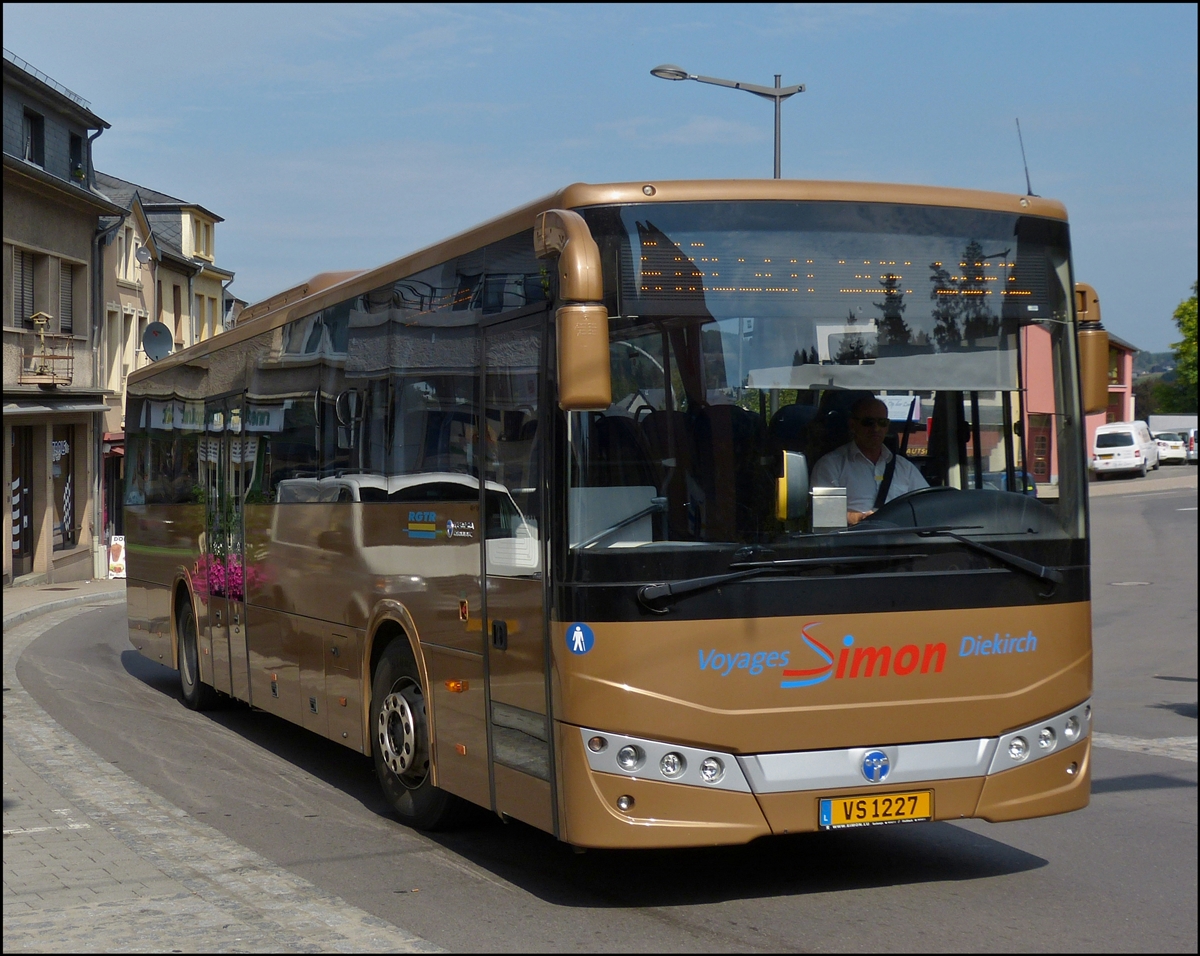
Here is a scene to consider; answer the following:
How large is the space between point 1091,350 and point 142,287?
4052 centimetres

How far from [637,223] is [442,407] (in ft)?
6.21

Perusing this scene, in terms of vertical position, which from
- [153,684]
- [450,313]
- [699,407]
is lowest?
[153,684]

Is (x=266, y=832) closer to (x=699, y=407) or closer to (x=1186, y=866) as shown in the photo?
(x=699, y=407)

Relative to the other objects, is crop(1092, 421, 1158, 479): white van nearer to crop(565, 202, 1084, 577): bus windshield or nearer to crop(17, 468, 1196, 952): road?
crop(17, 468, 1196, 952): road

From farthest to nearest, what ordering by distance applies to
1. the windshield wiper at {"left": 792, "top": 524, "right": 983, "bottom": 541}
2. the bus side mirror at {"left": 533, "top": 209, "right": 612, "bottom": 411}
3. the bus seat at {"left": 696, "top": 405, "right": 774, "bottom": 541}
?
the windshield wiper at {"left": 792, "top": 524, "right": 983, "bottom": 541}, the bus seat at {"left": 696, "top": 405, "right": 774, "bottom": 541}, the bus side mirror at {"left": 533, "top": 209, "right": 612, "bottom": 411}

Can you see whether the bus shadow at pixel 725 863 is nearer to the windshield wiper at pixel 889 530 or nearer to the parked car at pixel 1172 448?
the windshield wiper at pixel 889 530

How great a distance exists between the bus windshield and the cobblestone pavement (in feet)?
6.20

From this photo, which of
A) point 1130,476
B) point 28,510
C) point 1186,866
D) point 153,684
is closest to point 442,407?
point 1186,866

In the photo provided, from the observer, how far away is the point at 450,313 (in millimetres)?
7750

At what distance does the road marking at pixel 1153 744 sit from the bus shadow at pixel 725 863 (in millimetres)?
3151

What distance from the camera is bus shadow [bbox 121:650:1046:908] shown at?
6867 millimetres

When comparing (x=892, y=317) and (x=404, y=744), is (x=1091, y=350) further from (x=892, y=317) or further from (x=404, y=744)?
(x=404, y=744)

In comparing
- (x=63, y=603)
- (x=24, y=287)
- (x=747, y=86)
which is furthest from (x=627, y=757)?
(x=24, y=287)

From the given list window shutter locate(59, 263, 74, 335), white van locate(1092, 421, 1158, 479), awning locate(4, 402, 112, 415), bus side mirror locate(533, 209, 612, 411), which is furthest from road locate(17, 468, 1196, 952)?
white van locate(1092, 421, 1158, 479)
